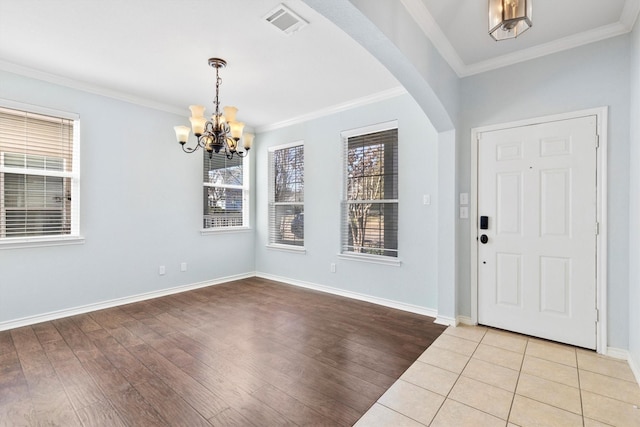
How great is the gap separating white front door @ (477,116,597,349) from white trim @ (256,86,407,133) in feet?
4.00

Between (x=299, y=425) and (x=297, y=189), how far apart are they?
12.1 feet

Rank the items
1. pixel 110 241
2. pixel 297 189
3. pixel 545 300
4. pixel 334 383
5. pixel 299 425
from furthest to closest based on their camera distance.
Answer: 1. pixel 297 189
2. pixel 110 241
3. pixel 545 300
4. pixel 334 383
5. pixel 299 425

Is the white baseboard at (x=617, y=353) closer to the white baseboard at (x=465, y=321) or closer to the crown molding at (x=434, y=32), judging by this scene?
the white baseboard at (x=465, y=321)

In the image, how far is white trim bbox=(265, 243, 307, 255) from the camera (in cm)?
488

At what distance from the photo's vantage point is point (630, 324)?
2447 mm

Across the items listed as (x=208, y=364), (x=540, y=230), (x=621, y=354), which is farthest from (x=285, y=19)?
(x=621, y=354)

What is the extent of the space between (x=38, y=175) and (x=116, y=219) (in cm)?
90

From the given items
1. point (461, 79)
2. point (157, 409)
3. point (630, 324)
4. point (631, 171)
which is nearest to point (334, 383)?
point (157, 409)

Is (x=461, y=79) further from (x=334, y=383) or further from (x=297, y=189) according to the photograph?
(x=334, y=383)

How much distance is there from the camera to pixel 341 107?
432 cm

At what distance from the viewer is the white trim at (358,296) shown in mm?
3611

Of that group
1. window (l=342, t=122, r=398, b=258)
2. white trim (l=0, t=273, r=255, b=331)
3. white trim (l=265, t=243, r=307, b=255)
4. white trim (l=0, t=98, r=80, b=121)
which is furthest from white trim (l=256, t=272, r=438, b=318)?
white trim (l=0, t=98, r=80, b=121)

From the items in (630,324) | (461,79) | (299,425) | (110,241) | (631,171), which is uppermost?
(461,79)

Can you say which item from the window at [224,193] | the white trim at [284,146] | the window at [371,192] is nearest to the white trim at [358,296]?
the window at [371,192]
